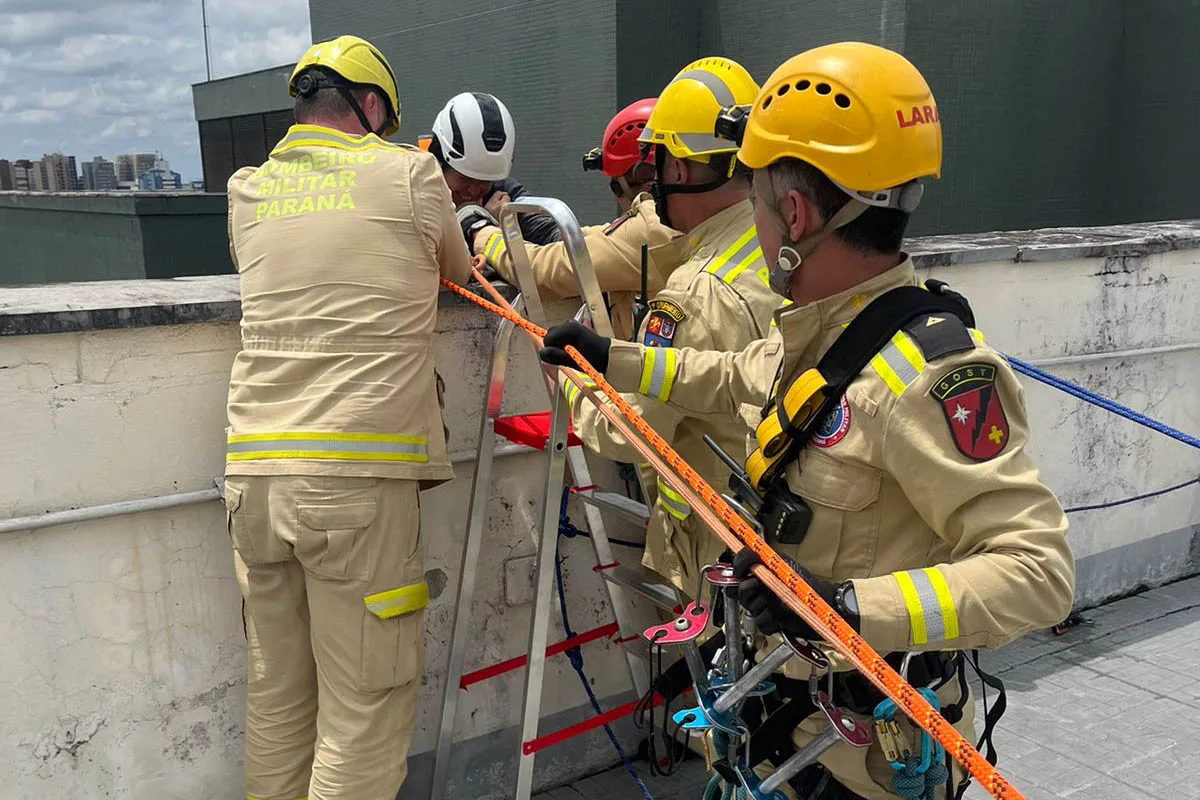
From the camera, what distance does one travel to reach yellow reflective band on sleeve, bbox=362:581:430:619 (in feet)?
8.31

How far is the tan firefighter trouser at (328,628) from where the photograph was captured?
8.09 ft

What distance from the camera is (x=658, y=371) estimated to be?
2.38 m

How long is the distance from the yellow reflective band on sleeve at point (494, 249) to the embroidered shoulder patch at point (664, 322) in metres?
0.72

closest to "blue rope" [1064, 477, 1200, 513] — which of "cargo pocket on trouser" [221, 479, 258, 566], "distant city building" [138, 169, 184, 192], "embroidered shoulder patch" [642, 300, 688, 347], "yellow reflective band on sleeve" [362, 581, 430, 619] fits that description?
Answer: "embroidered shoulder patch" [642, 300, 688, 347]

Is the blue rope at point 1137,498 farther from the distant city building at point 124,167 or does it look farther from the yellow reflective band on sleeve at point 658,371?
the distant city building at point 124,167

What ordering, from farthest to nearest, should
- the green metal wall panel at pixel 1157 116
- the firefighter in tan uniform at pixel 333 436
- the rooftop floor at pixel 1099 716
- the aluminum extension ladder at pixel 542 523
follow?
the green metal wall panel at pixel 1157 116
the rooftop floor at pixel 1099 716
the aluminum extension ladder at pixel 542 523
the firefighter in tan uniform at pixel 333 436

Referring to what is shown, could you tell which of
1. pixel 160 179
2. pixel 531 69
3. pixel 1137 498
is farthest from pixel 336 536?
pixel 160 179

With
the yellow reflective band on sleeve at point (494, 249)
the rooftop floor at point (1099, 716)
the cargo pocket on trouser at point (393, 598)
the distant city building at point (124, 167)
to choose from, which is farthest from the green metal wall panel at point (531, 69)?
the distant city building at point (124, 167)

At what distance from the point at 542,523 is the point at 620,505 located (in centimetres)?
25

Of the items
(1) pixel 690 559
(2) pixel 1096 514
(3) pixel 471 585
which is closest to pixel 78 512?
(3) pixel 471 585

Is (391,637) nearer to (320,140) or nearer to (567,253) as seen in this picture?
(567,253)

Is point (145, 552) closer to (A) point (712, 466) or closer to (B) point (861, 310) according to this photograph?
(A) point (712, 466)

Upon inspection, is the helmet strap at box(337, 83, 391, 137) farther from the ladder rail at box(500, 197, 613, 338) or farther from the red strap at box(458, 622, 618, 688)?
the red strap at box(458, 622, 618, 688)

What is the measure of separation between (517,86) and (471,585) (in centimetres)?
1035
